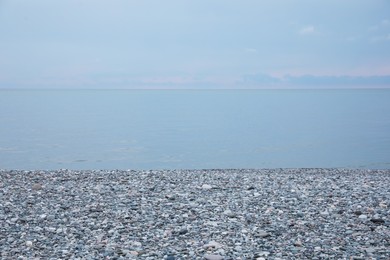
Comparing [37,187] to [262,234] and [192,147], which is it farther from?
[192,147]

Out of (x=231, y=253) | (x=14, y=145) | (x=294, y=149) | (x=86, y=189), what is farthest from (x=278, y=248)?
(x=14, y=145)

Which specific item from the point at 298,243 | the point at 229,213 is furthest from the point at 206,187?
the point at 298,243

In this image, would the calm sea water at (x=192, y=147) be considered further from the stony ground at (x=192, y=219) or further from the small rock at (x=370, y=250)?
the small rock at (x=370, y=250)

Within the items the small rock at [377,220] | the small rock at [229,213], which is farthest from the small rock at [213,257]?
the small rock at [377,220]

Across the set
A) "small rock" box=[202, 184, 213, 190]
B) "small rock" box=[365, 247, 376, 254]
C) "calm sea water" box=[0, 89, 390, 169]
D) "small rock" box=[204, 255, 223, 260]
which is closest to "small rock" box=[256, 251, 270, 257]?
"small rock" box=[204, 255, 223, 260]

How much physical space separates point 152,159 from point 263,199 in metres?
17.5

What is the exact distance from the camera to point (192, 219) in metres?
10.3

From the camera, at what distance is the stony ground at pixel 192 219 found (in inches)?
339

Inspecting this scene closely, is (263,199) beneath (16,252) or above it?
above

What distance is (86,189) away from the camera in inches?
518

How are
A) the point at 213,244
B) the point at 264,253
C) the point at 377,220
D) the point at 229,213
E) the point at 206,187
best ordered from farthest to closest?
1. the point at 206,187
2. the point at 229,213
3. the point at 377,220
4. the point at 213,244
5. the point at 264,253

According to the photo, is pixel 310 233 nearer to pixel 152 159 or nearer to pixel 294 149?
pixel 152 159

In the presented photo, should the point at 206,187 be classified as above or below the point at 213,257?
above

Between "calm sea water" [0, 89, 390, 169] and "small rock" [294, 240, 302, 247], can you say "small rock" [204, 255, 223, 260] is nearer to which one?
"small rock" [294, 240, 302, 247]
